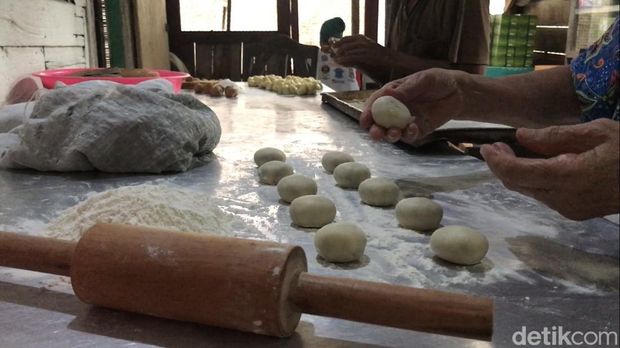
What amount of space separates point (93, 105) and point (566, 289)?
127 cm

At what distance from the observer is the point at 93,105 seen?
4.76ft

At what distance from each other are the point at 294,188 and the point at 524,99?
2.24 ft

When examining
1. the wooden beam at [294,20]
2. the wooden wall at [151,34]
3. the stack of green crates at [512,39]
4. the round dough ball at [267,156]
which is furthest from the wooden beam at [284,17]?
the round dough ball at [267,156]

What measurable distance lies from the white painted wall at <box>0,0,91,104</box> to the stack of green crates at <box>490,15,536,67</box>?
4.07 meters

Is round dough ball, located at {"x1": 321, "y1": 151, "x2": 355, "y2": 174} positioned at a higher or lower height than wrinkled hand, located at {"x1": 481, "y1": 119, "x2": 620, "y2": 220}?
lower

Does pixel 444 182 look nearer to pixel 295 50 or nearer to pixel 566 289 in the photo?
pixel 566 289

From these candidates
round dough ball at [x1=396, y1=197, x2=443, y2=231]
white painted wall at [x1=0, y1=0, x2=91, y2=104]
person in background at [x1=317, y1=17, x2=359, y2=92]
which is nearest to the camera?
round dough ball at [x1=396, y1=197, x2=443, y2=231]

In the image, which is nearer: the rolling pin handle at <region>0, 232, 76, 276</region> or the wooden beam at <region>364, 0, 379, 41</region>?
the rolling pin handle at <region>0, 232, 76, 276</region>

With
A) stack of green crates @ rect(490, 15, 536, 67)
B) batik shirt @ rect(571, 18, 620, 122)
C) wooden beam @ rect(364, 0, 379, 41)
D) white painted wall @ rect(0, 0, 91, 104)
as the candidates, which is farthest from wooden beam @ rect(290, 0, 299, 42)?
batik shirt @ rect(571, 18, 620, 122)

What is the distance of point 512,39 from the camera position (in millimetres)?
5457

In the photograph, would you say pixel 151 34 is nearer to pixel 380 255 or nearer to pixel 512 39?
pixel 512 39

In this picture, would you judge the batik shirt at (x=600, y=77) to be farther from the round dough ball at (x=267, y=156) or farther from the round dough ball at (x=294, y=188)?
the round dough ball at (x=267, y=156)

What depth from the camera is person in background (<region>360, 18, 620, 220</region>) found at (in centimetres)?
77

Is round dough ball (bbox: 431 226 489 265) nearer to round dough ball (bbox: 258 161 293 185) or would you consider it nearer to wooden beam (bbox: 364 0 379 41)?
round dough ball (bbox: 258 161 293 185)
